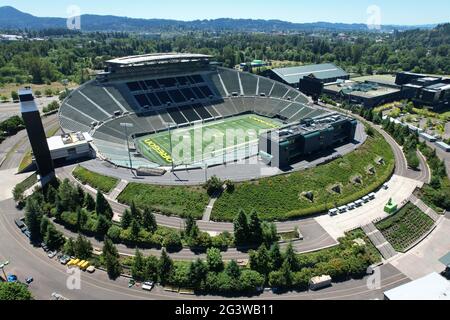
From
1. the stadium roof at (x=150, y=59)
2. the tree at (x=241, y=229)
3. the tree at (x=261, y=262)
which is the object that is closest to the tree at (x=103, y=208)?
the tree at (x=241, y=229)

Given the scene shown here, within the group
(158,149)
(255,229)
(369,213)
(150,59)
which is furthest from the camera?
(150,59)

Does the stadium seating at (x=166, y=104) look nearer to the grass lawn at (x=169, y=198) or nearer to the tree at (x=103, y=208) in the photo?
the grass lawn at (x=169, y=198)

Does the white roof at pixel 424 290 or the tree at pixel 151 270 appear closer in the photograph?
the white roof at pixel 424 290

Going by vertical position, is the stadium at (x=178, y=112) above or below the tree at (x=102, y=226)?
above

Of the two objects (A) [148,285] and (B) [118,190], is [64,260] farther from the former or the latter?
(B) [118,190]

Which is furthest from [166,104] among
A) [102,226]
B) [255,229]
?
[255,229]
